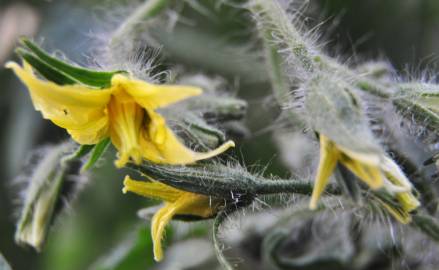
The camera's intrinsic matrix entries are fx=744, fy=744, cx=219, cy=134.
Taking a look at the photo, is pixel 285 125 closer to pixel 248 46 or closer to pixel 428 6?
pixel 248 46

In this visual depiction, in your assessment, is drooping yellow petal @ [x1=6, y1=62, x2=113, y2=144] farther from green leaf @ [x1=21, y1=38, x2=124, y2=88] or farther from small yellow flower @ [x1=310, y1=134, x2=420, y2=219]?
small yellow flower @ [x1=310, y1=134, x2=420, y2=219]

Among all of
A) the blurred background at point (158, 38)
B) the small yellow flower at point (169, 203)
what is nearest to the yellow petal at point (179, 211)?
the small yellow flower at point (169, 203)

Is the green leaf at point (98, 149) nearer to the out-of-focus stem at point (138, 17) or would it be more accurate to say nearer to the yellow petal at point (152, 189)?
the yellow petal at point (152, 189)

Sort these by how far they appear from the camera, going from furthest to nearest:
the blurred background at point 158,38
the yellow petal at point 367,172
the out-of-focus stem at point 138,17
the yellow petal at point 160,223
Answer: the blurred background at point 158,38, the out-of-focus stem at point 138,17, the yellow petal at point 160,223, the yellow petal at point 367,172

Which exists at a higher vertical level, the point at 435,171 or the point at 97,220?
the point at 435,171

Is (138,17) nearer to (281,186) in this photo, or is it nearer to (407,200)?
(281,186)

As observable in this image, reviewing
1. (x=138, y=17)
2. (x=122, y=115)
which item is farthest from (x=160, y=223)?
(x=138, y=17)

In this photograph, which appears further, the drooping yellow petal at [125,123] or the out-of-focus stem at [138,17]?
the out-of-focus stem at [138,17]

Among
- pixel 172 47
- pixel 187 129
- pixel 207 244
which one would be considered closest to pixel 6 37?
pixel 172 47

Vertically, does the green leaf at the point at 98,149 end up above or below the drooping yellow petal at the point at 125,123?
below
